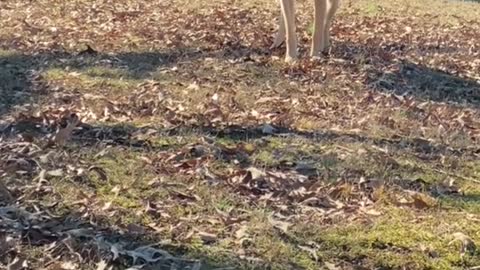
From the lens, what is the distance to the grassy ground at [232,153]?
396cm

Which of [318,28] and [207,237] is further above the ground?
[207,237]

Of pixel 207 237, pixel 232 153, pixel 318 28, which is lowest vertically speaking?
pixel 318 28

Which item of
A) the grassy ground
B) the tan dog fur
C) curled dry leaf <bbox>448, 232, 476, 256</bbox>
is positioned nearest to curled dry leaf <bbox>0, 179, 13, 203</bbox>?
the grassy ground

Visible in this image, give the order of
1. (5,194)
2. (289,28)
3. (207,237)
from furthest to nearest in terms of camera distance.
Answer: (289,28)
(5,194)
(207,237)

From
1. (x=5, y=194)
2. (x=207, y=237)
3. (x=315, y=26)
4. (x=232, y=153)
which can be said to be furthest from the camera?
(x=315, y=26)

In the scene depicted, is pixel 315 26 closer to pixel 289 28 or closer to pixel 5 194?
pixel 289 28

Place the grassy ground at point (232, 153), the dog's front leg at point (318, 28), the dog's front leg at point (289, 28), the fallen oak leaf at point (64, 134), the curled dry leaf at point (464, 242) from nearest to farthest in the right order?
the grassy ground at point (232, 153)
the curled dry leaf at point (464, 242)
the fallen oak leaf at point (64, 134)
the dog's front leg at point (289, 28)
the dog's front leg at point (318, 28)

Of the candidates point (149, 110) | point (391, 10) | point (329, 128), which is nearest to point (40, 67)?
point (149, 110)

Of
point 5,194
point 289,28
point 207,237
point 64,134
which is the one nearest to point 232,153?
point 64,134

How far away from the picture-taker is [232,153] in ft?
17.8

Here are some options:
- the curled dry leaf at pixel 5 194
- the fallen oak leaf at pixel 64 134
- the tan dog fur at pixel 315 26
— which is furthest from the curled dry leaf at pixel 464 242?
the tan dog fur at pixel 315 26

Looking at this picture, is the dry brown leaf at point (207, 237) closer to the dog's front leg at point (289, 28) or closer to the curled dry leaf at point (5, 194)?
the curled dry leaf at point (5, 194)

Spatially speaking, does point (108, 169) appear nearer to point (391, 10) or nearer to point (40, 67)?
point (40, 67)

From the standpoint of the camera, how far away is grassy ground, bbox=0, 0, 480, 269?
3.96 m
